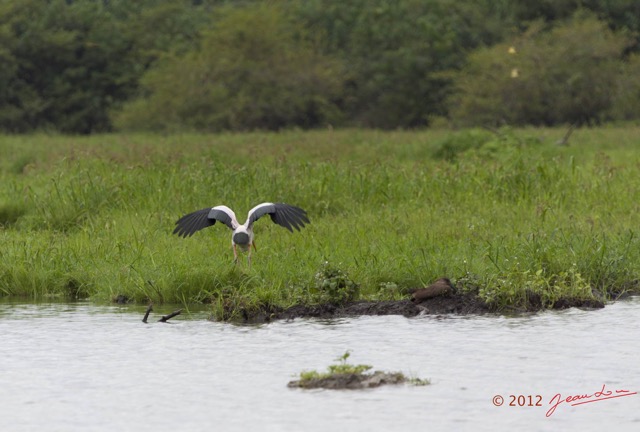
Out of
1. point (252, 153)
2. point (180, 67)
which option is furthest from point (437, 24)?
point (252, 153)

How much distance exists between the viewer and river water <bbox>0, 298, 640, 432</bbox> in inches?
246

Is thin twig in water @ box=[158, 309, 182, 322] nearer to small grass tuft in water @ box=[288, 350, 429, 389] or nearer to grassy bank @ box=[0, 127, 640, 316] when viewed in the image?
grassy bank @ box=[0, 127, 640, 316]

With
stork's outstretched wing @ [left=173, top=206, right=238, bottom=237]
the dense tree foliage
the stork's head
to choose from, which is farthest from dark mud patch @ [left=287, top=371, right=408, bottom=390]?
the dense tree foliage

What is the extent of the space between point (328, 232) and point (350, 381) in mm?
4871

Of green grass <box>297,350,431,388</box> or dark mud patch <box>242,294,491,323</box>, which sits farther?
dark mud patch <box>242,294,491,323</box>

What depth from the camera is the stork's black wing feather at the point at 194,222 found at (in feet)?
33.0

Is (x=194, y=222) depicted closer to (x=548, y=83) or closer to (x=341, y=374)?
(x=341, y=374)

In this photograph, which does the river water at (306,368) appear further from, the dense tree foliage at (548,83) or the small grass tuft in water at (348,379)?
the dense tree foliage at (548,83)

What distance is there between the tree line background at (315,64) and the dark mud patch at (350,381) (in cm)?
3244

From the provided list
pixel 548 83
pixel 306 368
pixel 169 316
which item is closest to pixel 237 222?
pixel 169 316

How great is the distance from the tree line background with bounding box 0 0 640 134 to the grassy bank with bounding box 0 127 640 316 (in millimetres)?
23153

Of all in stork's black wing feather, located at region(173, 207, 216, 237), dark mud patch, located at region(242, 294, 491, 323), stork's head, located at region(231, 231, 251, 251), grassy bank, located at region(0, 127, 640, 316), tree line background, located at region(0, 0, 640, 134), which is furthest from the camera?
tree line background, located at region(0, 0, 640, 134)

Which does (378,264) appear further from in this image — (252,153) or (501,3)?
(501,3)

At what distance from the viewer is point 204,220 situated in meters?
10.2
